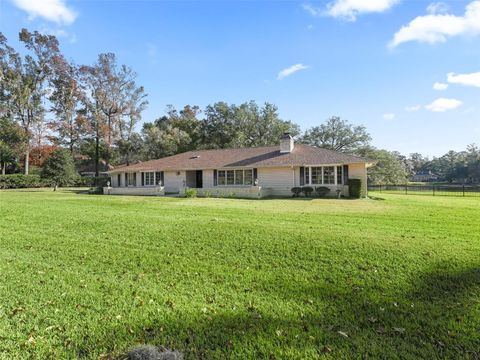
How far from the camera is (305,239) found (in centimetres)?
702

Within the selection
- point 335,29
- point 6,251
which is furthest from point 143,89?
point 6,251

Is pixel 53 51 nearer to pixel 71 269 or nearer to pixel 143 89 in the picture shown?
pixel 143 89

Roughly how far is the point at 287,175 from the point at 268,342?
63.6 feet

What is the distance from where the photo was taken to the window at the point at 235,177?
2352cm

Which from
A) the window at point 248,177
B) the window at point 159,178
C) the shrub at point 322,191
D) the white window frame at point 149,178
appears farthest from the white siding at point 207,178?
the shrub at point 322,191

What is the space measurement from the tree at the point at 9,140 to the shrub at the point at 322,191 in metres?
35.4

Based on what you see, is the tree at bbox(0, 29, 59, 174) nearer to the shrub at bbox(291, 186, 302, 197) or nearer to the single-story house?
the single-story house

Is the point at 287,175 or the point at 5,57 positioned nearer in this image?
the point at 287,175

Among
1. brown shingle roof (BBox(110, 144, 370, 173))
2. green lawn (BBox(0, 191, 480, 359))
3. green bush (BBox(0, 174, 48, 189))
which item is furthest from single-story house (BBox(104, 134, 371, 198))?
green lawn (BBox(0, 191, 480, 359))

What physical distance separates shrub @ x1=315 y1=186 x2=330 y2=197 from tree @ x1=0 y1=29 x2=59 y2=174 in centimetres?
3449

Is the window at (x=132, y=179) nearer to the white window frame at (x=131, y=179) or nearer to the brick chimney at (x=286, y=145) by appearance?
the white window frame at (x=131, y=179)

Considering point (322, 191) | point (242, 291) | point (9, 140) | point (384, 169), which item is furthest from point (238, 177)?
point (9, 140)

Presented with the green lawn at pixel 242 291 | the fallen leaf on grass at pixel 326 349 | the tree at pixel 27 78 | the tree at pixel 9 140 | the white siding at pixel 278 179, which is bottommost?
the fallen leaf on grass at pixel 326 349

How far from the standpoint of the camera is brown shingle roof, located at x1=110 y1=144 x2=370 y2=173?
21.5 meters
